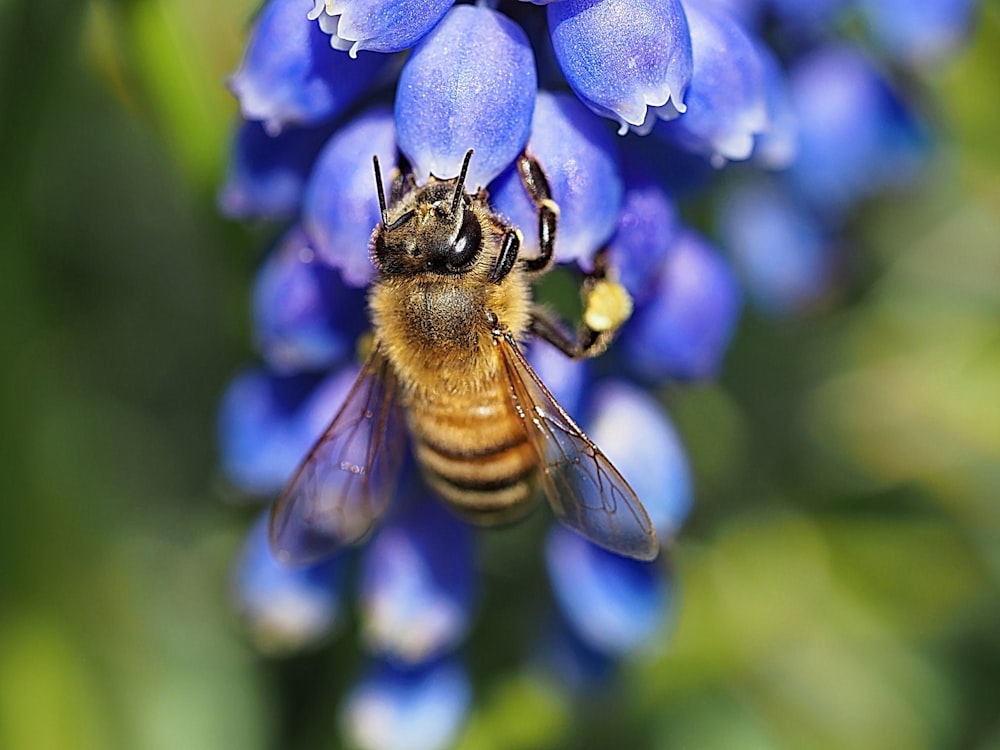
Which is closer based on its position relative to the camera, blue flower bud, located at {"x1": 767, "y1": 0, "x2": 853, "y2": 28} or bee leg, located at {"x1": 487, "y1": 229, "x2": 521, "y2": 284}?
bee leg, located at {"x1": 487, "y1": 229, "x2": 521, "y2": 284}

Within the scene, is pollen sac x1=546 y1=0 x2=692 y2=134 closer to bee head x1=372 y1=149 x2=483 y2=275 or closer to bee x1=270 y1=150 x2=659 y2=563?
bee x1=270 y1=150 x2=659 y2=563

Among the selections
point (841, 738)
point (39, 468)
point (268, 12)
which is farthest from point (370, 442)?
point (841, 738)

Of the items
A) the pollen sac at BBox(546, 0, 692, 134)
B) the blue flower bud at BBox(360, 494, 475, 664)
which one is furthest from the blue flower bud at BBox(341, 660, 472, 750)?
the pollen sac at BBox(546, 0, 692, 134)

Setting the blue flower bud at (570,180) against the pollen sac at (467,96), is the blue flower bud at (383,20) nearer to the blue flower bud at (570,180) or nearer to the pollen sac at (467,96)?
the pollen sac at (467,96)

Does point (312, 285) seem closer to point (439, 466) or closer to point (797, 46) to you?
point (439, 466)

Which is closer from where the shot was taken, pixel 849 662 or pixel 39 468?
pixel 39 468

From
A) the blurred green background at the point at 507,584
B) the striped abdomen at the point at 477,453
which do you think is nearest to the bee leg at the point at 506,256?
the striped abdomen at the point at 477,453

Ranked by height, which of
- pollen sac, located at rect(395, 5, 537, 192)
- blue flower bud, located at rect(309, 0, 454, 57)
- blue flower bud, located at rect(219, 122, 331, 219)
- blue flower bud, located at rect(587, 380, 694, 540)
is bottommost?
blue flower bud, located at rect(587, 380, 694, 540)
